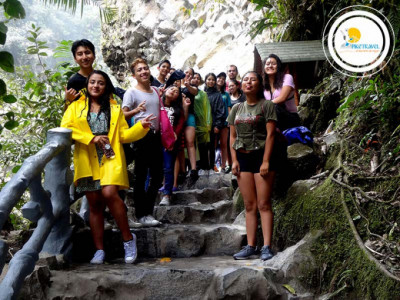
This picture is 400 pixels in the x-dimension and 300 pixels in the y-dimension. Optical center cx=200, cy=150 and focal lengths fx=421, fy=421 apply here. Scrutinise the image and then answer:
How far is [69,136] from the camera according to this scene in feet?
11.5

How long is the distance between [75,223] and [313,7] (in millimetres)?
5680

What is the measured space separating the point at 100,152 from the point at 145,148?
0.75 metres

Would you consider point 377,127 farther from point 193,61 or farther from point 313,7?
point 193,61

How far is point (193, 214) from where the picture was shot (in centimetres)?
498

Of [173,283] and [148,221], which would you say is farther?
[148,221]

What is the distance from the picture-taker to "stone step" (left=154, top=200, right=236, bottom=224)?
4969mm

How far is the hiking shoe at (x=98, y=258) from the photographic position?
3617 mm

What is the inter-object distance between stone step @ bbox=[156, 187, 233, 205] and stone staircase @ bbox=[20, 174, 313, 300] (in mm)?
1167

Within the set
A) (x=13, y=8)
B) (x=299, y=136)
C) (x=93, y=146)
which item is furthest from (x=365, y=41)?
(x=13, y=8)

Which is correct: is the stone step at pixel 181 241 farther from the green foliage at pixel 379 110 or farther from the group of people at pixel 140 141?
the green foliage at pixel 379 110

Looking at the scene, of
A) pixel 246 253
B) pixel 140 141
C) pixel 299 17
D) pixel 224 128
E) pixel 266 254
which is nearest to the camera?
pixel 266 254

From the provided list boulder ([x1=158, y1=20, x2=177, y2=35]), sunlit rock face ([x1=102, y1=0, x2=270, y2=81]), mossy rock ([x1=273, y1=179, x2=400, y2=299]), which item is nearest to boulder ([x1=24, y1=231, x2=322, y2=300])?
mossy rock ([x1=273, y1=179, x2=400, y2=299])

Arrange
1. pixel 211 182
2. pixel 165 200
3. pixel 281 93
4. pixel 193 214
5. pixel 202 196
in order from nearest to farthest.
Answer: pixel 281 93, pixel 193 214, pixel 165 200, pixel 202 196, pixel 211 182

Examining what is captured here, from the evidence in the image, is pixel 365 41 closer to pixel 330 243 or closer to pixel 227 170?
pixel 330 243
